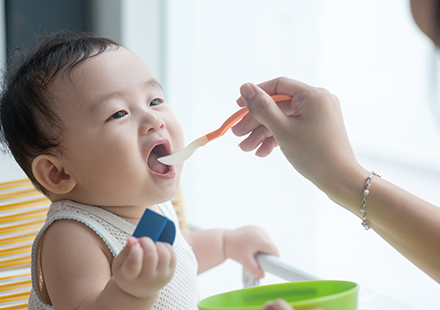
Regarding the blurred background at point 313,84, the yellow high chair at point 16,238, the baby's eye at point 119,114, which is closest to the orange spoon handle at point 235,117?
the baby's eye at point 119,114

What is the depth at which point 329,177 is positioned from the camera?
0.67m

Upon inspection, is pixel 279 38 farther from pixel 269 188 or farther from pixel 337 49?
pixel 269 188

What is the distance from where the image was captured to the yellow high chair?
0.98 meters

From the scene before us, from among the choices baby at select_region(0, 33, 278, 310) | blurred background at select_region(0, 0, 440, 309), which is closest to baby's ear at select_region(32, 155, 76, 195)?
baby at select_region(0, 33, 278, 310)

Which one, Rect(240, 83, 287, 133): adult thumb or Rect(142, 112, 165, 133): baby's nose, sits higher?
Rect(240, 83, 287, 133): adult thumb

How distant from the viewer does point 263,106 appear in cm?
67

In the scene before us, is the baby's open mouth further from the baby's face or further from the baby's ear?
the baby's ear

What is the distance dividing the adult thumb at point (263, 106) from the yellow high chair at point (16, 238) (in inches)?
23.0

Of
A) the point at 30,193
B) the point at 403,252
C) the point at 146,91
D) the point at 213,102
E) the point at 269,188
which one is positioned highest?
the point at 146,91

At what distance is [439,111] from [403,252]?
9.4 inches

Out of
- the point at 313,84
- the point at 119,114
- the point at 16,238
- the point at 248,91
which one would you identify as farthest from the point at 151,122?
the point at 313,84

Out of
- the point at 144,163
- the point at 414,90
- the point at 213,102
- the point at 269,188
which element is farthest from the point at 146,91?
the point at 414,90

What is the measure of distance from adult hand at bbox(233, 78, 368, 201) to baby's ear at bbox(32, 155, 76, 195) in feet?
1.07

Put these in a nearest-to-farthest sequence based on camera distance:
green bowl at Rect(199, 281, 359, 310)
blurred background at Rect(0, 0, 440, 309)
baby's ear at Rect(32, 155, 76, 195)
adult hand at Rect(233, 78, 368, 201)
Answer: green bowl at Rect(199, 281, 359, 310) → adult hand at Rect(233, 78, 368, 201) → baby's ear at Rect(32, 155, 76, 195) → blurred background at Rect(0, 0, 440, 309)
